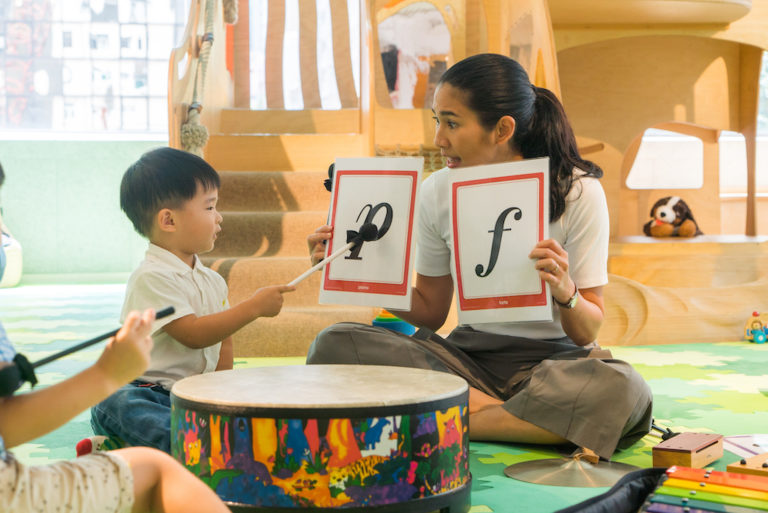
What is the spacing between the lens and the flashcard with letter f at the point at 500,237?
62.4 inches

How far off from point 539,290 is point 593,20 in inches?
95.7

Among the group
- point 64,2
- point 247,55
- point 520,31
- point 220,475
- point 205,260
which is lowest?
point 220,475

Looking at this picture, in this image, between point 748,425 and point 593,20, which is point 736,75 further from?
point 748,425

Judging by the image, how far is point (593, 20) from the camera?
12.1 ft

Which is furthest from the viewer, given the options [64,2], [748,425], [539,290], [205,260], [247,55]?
[64,2]

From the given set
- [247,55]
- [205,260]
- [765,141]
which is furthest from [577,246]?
[765,141]

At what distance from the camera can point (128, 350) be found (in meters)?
0.89

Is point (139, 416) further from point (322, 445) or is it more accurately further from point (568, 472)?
point (568, 472)

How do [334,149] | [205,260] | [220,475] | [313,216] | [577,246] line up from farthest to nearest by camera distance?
[334,149] → [313,216] → [205,260] → [577,246] → [220,475]

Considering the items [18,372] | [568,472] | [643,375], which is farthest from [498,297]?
[643,375]

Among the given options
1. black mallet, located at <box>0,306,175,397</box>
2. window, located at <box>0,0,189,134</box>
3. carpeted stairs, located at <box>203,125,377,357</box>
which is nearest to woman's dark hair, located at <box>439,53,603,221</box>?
black mallet, located at <box>0,306,175,397</box>

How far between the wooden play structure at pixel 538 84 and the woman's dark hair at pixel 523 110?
1382mm

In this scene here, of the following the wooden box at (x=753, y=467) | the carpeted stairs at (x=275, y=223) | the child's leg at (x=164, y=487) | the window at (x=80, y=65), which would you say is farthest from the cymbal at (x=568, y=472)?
the window at (x=80, y=65)

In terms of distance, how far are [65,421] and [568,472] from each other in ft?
3.32
